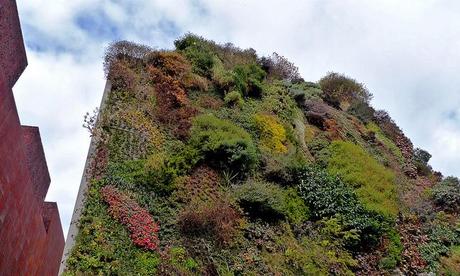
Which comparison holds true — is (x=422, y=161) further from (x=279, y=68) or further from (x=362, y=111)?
(x=279, y=68)

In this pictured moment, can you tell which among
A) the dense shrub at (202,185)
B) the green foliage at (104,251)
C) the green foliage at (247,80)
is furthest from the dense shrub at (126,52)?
the green foliage at (104,251)

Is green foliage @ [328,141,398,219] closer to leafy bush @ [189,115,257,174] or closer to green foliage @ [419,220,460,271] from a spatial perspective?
green foliage @ [419,220,460,271]

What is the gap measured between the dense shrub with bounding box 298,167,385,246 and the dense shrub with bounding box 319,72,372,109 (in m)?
9.82

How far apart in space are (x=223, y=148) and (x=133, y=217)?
3.47 m

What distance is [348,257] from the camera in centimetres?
1251

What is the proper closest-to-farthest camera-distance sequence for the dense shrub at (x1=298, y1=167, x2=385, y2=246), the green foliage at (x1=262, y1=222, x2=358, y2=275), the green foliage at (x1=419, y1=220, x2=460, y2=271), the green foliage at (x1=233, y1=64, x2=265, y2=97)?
1. the green foliage at (x1=262, y1=222, x2=358, y2=275)
2. the dense shrub at (x1=298, y1=167, x2=385, y2=246)
3. the green foliage at (x1=419, y1=220, x2=460, y2=271)
4. the green foliage at (x1=233, y1=64, x2=265, y2=97)

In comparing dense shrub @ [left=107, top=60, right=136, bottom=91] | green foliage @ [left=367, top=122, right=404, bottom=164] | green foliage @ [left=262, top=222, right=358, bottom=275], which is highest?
green foliage @ [left=367, top=122, right=404, bottom=164]

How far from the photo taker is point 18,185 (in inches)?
259

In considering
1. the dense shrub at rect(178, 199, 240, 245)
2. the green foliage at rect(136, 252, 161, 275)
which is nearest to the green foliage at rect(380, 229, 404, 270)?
the dense shrub at rect(178, 199, 240, 245)

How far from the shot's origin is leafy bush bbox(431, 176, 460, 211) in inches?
630

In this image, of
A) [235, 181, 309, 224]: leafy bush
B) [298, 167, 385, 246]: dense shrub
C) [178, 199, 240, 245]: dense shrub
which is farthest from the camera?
[298, 167, 385, 246]: dense shrub

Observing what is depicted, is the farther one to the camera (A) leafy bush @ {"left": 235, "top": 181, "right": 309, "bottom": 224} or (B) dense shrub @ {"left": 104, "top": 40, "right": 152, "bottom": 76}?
(B) dense shrub @ {"left": 104, "top": 40, "right": 152, "bottom": 76}

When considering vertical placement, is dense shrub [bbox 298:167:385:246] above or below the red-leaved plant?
above

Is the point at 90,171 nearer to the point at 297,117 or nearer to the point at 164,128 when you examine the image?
the point at 164,128
